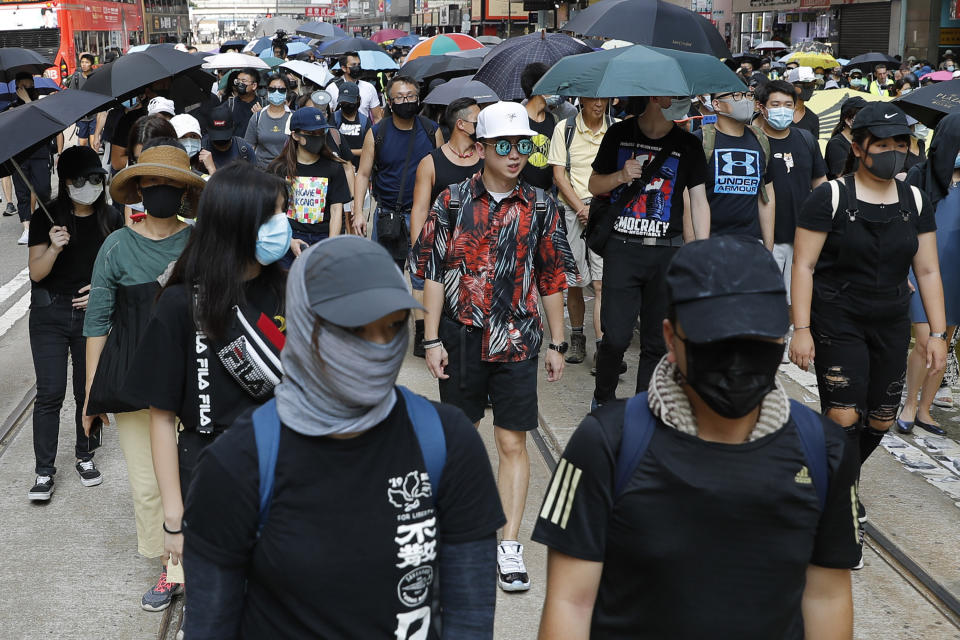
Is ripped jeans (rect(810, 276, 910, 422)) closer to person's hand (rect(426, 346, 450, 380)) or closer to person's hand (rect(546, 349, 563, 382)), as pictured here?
person's hand (rect(546, 349, 563, 382))

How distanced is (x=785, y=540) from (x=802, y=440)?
19 centimetres

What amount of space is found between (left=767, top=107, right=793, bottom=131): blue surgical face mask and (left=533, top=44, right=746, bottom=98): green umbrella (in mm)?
1787

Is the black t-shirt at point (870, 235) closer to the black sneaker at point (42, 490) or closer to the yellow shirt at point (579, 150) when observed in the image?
the yellow shirt at point (579, 150)

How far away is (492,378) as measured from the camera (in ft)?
15.4

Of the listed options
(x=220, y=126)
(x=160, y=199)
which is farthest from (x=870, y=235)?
(x=220, y=126)

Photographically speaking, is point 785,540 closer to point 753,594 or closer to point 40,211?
point 753,594

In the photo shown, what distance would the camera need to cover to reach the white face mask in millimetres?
5234

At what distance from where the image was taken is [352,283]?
6.61ft

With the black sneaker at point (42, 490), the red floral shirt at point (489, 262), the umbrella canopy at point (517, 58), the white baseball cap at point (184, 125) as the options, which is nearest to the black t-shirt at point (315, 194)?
the white baseball cap at point (184, 125)

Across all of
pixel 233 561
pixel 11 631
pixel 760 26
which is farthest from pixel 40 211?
pixel 760 26

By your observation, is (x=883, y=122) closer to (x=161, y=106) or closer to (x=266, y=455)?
(x=266, y=455)

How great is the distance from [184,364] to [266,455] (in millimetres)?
1266

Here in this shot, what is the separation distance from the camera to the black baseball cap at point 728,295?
1968 millimetres

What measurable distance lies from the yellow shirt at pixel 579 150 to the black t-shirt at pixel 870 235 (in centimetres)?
304
